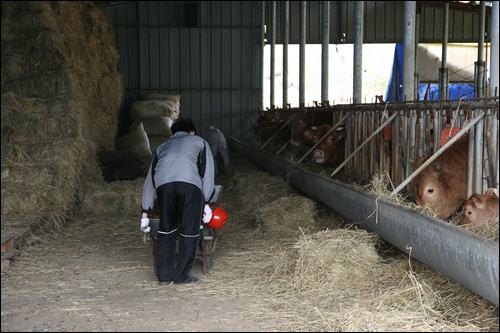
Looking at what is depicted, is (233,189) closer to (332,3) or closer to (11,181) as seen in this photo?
(11,181)

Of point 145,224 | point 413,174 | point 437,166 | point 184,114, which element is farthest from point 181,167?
point 184,114

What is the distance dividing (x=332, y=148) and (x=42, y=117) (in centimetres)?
497

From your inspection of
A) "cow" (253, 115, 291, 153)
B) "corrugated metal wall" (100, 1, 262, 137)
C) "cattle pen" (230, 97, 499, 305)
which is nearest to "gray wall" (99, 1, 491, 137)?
"corrugated metal wall" (100, 1, 262, 137)

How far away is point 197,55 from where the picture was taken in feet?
79.6

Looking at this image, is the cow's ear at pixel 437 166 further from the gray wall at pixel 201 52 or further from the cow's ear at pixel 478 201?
the gray wall at pixel 201 52

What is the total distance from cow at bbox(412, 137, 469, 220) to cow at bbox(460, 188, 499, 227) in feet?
2.98

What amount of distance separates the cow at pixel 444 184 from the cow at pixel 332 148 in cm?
437

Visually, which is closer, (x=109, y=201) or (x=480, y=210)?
(x=480, y=210)

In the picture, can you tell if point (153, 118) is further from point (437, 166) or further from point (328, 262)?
point (328, 262)

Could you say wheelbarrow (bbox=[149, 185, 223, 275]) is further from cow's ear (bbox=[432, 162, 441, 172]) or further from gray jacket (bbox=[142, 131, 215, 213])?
cow's ear (bbox=[432, 162, 441, 172])

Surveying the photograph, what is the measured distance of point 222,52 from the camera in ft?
80.0

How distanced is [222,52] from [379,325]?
66.4 feet

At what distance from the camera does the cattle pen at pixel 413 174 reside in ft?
16.5

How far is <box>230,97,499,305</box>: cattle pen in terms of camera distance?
16.5ft
